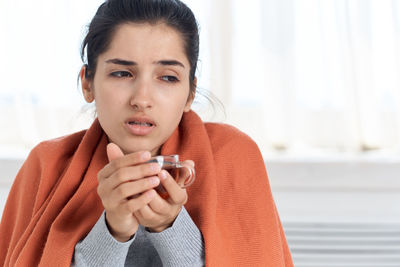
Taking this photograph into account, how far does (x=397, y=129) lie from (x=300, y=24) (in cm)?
59

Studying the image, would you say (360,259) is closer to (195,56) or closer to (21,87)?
(195,56)

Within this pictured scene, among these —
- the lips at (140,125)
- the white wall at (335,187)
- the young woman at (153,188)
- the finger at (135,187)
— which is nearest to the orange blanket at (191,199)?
the young woman at (153,188)

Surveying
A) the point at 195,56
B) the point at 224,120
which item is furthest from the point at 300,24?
the point at 195,56

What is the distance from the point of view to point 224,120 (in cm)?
217

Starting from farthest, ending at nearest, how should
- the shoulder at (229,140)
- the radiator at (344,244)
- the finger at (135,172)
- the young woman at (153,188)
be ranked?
1. the radiator at (344,244)
2. the shoulder at (229,140)
3. the young woman at (153,188)
4. the finger at (135,172)

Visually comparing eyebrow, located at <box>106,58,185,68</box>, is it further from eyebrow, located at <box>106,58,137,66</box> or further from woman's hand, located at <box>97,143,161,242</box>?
woman's hand, located at <box>97,143,161,242</box>

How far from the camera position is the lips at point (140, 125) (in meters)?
1.01

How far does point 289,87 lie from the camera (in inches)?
84.4

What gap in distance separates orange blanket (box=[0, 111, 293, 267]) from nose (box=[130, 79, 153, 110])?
163mm

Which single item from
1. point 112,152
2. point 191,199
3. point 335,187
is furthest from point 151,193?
point 335,187

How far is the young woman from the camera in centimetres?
95

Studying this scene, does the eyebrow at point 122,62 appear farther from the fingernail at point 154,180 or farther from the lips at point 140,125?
the fingernail at point 154,180

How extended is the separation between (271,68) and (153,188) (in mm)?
1357

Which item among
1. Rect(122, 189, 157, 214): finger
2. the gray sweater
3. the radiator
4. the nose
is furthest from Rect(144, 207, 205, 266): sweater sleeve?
the radiator
